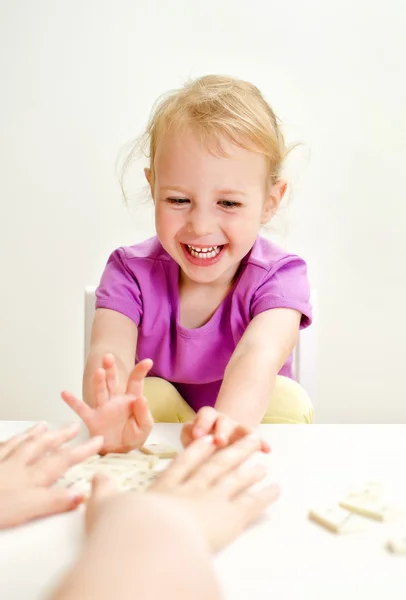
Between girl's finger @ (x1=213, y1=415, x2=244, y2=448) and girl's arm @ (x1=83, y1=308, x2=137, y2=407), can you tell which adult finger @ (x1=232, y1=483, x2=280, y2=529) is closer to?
girl's finger @ (x1=213, y1=415, x2=244, y2=448)

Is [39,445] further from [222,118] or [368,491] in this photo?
[222,118]

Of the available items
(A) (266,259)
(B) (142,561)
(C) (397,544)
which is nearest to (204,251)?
(A) (266,259)

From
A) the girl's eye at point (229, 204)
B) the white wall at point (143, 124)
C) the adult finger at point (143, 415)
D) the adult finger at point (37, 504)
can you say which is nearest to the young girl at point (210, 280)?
the girl's eye at point (229, 204)

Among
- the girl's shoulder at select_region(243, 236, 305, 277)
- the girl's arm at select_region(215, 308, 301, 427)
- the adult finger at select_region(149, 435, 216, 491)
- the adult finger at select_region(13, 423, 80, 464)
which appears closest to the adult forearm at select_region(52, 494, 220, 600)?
the adult finger at select_region(149, 435, 216, 491)

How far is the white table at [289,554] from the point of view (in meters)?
0.48

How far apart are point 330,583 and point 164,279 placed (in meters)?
0.83

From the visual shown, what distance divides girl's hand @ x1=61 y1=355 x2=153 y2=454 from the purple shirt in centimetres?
37

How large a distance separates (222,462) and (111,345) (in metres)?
0.51

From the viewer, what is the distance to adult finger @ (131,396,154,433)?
821mm

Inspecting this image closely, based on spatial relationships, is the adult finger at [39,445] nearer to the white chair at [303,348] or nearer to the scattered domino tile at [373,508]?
the scattered domino tile at [373,508]

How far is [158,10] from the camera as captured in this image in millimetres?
2191

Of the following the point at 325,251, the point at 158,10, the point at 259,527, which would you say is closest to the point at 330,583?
the point at 259,527

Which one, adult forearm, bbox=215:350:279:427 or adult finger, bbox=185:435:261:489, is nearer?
adult finger, bbox=185:435:261:489

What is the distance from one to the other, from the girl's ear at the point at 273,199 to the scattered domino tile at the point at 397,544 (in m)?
0.74
